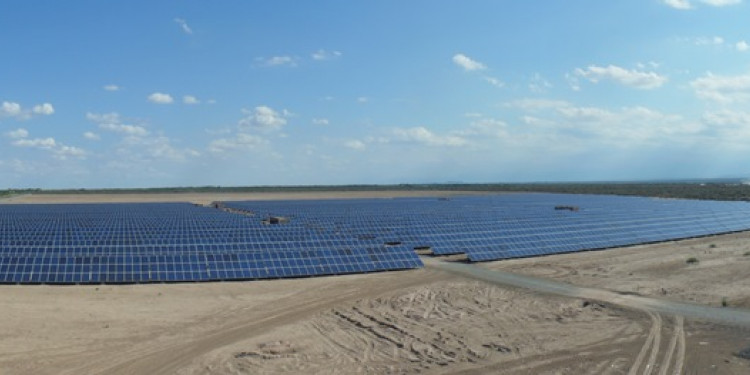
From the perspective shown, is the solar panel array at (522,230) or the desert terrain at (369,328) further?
the solar panel array at (522,230)

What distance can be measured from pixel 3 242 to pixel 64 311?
17368 millimetres

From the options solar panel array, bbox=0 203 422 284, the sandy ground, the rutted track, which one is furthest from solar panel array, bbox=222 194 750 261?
solar panel array, bbox=0 203 422 284

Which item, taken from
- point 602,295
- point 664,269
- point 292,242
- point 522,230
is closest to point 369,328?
point 602,295

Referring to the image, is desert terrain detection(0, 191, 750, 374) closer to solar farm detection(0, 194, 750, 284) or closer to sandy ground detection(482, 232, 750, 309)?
sandy ground detection(482, 232, 750, 309)

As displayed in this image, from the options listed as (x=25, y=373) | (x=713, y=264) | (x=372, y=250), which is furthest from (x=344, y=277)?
(x=713, y=264)

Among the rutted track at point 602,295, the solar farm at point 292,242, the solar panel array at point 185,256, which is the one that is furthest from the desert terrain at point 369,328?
the solar farm at point 292,242

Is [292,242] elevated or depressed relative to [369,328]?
elevated

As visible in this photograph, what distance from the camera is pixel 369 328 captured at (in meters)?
17.3

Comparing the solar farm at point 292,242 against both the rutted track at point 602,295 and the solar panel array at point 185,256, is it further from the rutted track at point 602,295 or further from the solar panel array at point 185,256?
the rutted track at point 602,295

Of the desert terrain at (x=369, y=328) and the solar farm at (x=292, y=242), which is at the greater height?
the solar farm at (x=292, y=242)

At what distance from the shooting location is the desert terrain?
13.8m

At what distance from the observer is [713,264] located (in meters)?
30.0

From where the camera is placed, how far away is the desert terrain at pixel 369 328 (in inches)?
542

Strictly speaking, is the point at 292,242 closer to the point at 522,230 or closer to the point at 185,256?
the point at 185,256
